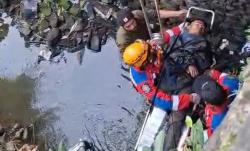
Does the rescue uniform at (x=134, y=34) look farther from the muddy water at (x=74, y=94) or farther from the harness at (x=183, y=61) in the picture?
the muddy water at (x=74, y=94)

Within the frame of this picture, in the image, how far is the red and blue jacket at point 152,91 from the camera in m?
6.06

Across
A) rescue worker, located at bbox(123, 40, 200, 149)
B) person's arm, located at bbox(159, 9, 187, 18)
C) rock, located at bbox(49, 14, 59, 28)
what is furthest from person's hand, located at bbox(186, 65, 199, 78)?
rock, located at bbox(49, 14, 59, 28)

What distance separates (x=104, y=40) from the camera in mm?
8789

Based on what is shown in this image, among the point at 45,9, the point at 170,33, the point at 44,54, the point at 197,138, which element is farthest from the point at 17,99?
the point at 197,138

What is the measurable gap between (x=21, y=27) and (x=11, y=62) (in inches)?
28.6

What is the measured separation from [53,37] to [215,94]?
14.5 feet

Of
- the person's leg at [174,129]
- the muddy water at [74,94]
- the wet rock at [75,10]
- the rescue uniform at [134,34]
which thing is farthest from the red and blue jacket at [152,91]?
the wet rock at [75,10]

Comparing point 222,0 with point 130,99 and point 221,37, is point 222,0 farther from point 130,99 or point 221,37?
point 130,99

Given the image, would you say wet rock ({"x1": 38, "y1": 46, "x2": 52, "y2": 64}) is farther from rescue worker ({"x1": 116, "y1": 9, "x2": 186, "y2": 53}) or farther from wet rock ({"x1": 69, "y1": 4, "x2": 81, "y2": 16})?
rescue worker ({"x1": 116, "y1": 9, "x2": 186, "y2": 53})

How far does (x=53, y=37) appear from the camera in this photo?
901 centimetres

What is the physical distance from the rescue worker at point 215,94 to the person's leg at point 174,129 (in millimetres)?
453

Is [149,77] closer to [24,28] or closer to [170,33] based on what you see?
[170,33]

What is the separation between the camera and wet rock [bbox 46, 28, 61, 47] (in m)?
9.02

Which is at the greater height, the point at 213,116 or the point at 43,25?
the point at 43,25
